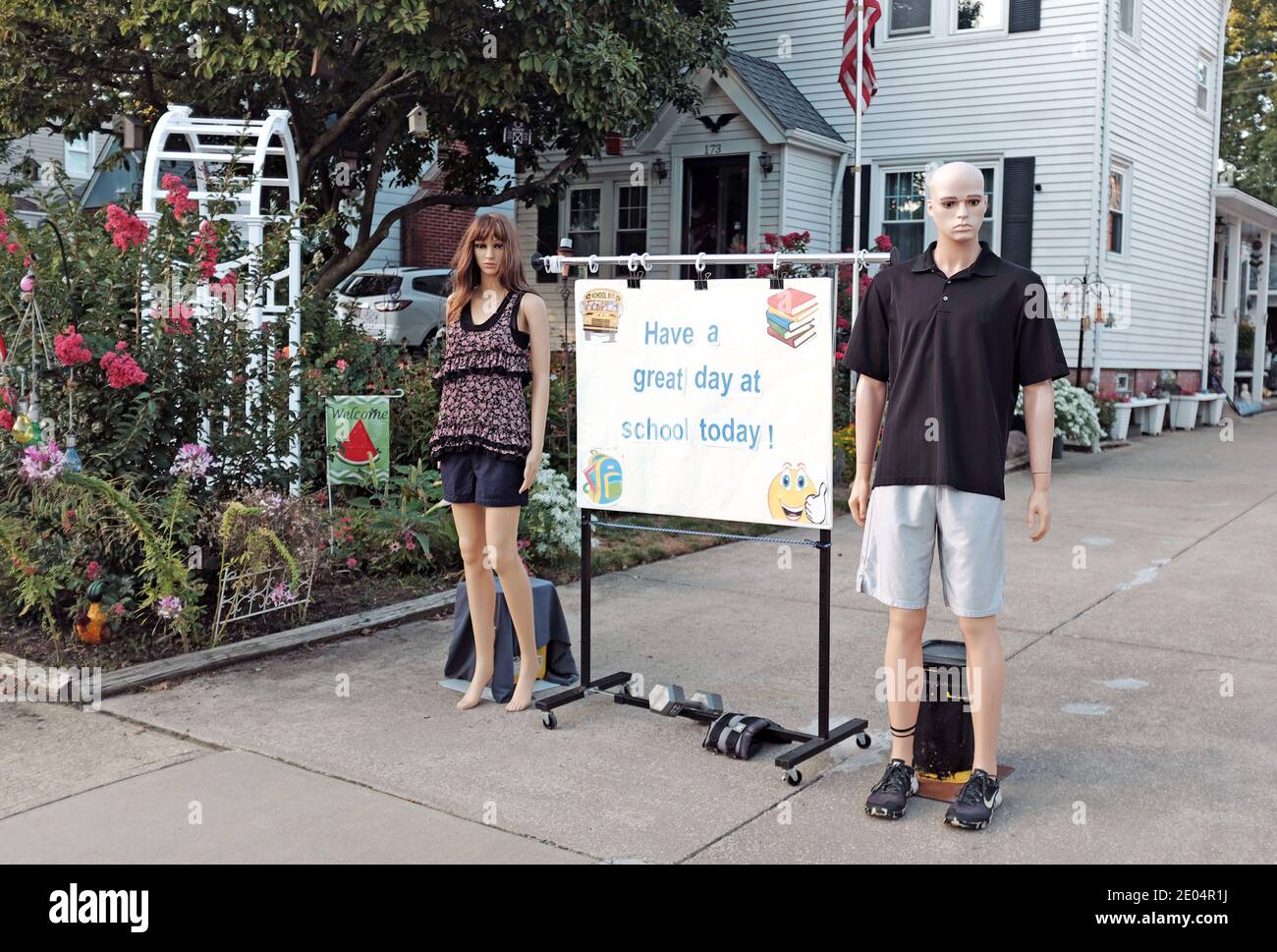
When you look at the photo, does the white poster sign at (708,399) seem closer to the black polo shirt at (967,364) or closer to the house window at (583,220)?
the black polo shirt at (967,364)

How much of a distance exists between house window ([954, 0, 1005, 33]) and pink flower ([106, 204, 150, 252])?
1309 centimetres

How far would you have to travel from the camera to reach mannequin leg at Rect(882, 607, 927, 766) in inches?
157

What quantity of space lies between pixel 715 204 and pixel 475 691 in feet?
42.5

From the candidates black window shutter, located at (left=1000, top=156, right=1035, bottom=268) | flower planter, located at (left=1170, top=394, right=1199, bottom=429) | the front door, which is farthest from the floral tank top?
flower planter, located at (left=1170, top=394, right=1199, bottom=429)

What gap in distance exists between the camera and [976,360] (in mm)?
3764

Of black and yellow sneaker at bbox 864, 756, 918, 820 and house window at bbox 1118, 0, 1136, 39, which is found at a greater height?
house window at bbox 1118, 0, 1136, 39

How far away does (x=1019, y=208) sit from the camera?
52.3 ft

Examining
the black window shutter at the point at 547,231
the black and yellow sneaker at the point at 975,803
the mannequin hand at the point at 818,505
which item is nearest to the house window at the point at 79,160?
the black window shutter at the point at 547,231

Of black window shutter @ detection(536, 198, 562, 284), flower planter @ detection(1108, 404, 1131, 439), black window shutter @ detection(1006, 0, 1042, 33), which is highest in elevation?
black window shutter @ detection(1006, 0, 1042, 33)

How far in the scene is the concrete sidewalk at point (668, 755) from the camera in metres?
3.70

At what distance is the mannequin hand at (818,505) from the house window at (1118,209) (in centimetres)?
1376

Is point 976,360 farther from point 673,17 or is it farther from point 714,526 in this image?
point 673,17

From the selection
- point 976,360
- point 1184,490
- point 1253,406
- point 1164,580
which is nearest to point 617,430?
point 976,360

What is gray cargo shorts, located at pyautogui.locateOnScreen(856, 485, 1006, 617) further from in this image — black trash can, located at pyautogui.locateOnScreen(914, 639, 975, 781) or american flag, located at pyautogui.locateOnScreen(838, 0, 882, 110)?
american flag, located at pyautogui.locateOnScreen(838, 0, 882, 110)
